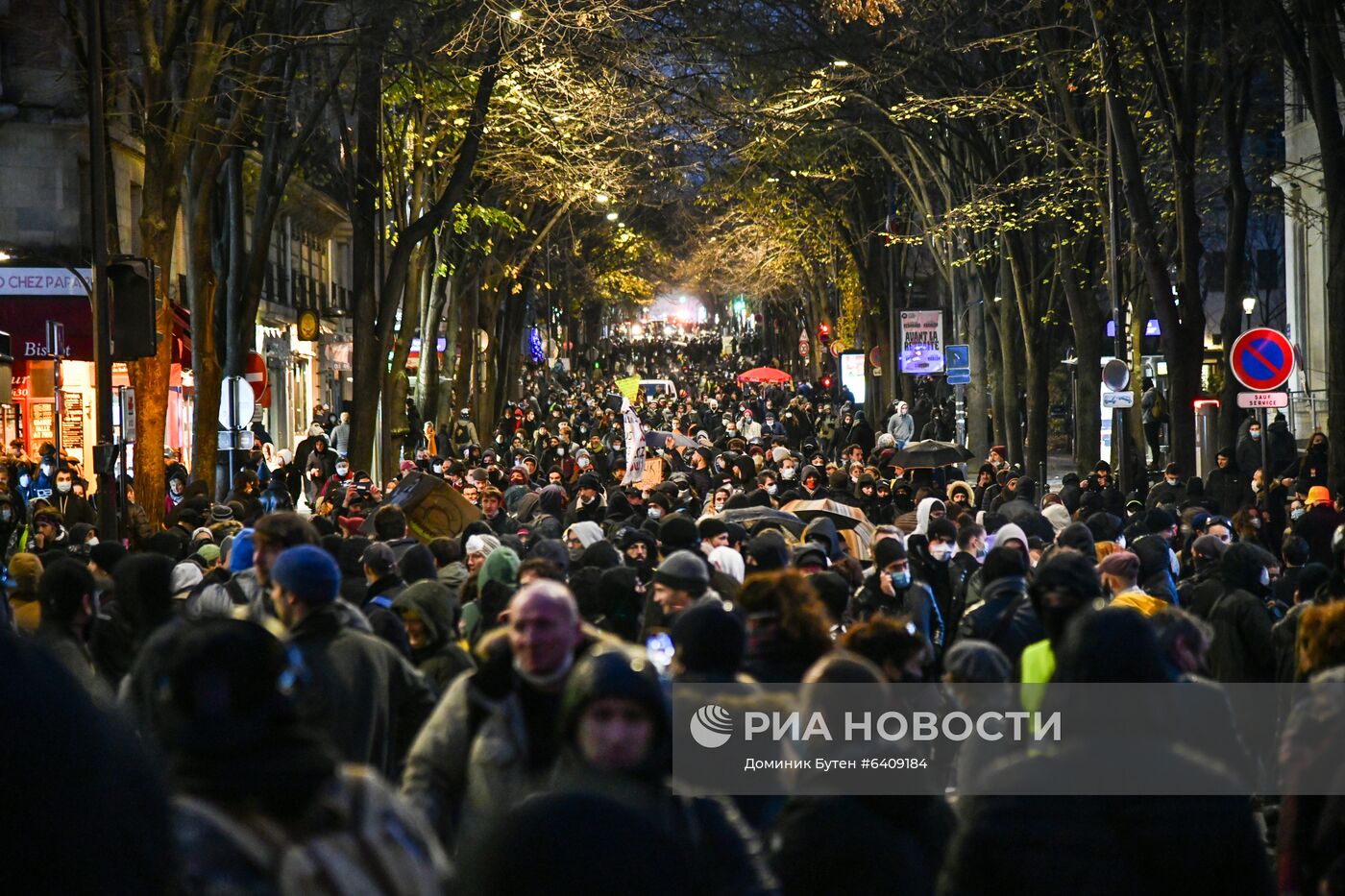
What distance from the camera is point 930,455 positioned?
79.4ft

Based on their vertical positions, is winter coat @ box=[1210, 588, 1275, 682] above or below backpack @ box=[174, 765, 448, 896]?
below

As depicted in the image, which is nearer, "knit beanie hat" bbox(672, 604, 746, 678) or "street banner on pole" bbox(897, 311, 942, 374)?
"knit beanie hat" bbox(672, 604, 746, 678)

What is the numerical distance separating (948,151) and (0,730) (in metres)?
28.4

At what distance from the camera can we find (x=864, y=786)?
15.1 ft

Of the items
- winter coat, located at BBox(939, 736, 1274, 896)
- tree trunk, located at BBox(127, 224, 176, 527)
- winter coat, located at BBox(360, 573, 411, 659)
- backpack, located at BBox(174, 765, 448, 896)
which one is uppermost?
tree trunk, located at BBox(127, 224, 176, 527)

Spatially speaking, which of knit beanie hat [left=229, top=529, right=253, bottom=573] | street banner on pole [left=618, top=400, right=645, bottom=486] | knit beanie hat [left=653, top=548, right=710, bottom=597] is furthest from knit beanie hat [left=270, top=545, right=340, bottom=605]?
street banner on pole [left=618, top=400, right=645, bottom=486]

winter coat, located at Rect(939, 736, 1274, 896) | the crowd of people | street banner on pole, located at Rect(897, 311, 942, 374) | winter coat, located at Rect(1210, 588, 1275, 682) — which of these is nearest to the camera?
the crowd of people

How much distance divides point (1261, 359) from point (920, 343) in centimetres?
2335

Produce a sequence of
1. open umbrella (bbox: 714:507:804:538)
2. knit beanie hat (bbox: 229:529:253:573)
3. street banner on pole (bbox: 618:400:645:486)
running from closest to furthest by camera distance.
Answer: knit beanie hat (bbox: 229:529:253:573) < open umbrella (bbox: 714:507:804:538) < street banner on pole (bbox: 618:400:645:486)

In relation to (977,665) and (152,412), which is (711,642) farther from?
(152,412)

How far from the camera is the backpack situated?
315 cm

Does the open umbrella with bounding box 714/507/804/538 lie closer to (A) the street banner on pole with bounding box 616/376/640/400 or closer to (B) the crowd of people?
(B) the crowd of people

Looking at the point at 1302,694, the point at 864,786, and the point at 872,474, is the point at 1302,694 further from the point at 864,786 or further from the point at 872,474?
the point at 872,474

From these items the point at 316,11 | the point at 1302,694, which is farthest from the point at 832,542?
the point at 316,11
